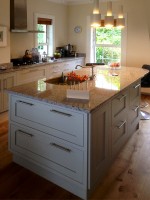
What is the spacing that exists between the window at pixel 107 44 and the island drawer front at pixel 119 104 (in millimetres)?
3691

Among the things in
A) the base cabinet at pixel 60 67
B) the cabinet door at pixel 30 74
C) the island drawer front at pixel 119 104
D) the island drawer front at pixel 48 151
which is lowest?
the island drawer front at pixel 48 151

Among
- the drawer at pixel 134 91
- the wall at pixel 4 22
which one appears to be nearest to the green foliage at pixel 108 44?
the wall at pixel 4 22

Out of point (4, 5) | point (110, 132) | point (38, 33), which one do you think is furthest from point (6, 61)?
point (110, 132)

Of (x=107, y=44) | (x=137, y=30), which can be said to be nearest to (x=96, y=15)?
(x=137, y=30)

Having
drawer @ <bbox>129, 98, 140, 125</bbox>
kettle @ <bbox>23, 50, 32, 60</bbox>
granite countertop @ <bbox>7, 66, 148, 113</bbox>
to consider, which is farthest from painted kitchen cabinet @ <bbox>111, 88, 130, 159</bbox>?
kettle @ <bbox>23, 50, 32, 60</bbox>

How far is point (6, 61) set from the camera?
474 centimetres

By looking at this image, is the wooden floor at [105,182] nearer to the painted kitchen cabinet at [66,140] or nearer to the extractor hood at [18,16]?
the painted kitchen cabinet at [66,140]

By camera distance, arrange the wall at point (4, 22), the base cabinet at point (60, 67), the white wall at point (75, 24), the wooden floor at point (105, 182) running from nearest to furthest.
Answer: the wooden floor at point (105, 182) < the wall at point (4, 22) < the white wall at point (75, 24) < the base cabinet at point (60, 67)

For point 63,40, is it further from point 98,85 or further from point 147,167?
point 147,167

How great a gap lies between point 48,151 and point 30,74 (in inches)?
112

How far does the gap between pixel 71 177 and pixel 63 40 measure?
5.26 m

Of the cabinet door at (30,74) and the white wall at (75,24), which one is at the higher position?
the white wall at (75,24)

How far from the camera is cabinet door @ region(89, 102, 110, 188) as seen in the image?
6.93ft

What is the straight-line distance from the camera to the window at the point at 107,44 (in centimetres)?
645
